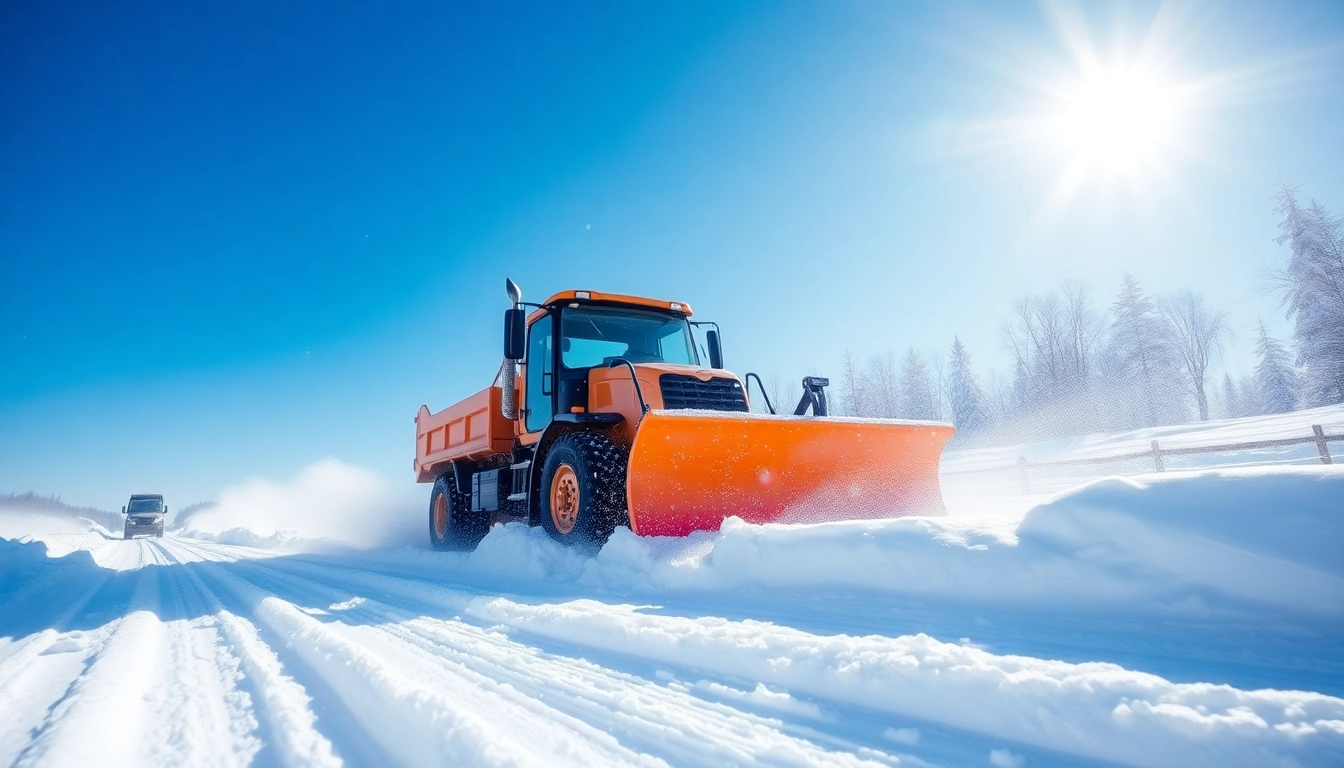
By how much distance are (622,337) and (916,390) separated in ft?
128

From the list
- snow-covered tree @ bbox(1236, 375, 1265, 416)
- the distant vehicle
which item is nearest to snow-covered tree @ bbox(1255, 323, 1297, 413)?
snow-covered tree @ bbox(1236, 375, 1265, 416)

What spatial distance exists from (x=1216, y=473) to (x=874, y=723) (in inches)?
89.0

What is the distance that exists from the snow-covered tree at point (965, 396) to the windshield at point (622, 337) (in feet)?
113

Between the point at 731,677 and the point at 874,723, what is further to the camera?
the point at 731,677

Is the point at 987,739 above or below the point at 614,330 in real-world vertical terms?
below

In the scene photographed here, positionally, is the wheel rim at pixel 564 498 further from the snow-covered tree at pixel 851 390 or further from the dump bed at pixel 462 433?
the snow-covered tree at pixel 851 390

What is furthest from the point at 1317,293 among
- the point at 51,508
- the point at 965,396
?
the point at 51,508

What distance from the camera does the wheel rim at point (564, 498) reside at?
540 cm

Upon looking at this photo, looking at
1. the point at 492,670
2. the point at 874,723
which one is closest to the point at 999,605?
the point at 874,723

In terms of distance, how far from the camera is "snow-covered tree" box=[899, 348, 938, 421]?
40.4 meters

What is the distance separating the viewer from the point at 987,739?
145 centimetres

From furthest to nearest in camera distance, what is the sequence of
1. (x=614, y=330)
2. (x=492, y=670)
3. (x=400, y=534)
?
(x=400, y=534) → (x=614, y=330) → (x=492, y=670)

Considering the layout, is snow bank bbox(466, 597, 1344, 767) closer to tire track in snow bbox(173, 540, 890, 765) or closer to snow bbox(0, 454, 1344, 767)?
snow bbox(0, 454, 1344, 767)

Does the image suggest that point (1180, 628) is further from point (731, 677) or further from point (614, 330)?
point (614, 330)
